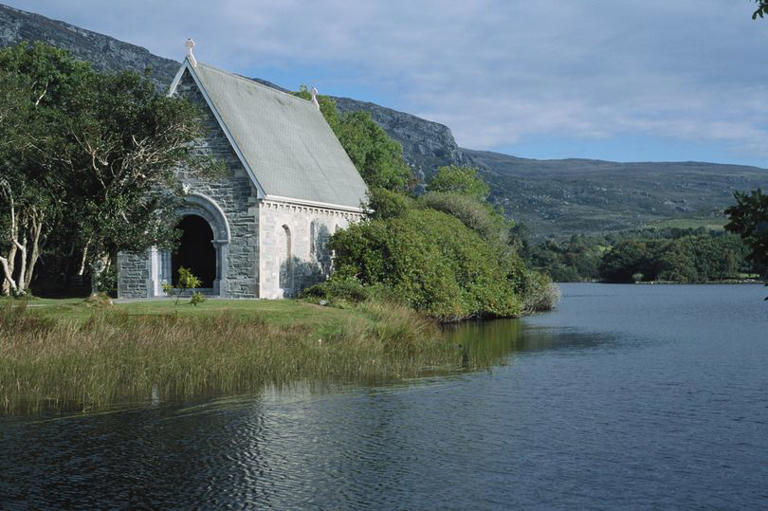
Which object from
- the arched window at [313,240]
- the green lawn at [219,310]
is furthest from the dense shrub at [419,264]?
the green lawn at [219,310]

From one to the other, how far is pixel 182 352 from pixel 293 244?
1723 cm

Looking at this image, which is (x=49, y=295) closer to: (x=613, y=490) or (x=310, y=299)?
(x=310, y=299)

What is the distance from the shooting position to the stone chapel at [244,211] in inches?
1375

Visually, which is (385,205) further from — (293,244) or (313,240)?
(293,244)

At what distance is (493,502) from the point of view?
37.4ft

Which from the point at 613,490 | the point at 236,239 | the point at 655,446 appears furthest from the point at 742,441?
the point at 236,239

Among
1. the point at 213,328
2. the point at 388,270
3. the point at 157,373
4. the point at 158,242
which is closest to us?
the point at 157,373

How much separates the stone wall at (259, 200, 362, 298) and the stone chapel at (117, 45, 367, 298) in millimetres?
44

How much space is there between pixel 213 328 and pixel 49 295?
2061cm

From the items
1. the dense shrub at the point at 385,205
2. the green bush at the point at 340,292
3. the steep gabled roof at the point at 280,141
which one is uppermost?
the steep gabled roof at the point at 280,141

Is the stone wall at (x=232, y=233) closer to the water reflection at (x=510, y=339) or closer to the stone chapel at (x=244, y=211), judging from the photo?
the stone chapel at (x=244, y=211)

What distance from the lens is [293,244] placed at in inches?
1486

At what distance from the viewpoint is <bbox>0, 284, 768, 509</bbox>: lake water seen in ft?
38.4

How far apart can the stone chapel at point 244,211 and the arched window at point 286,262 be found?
44 millimetres
